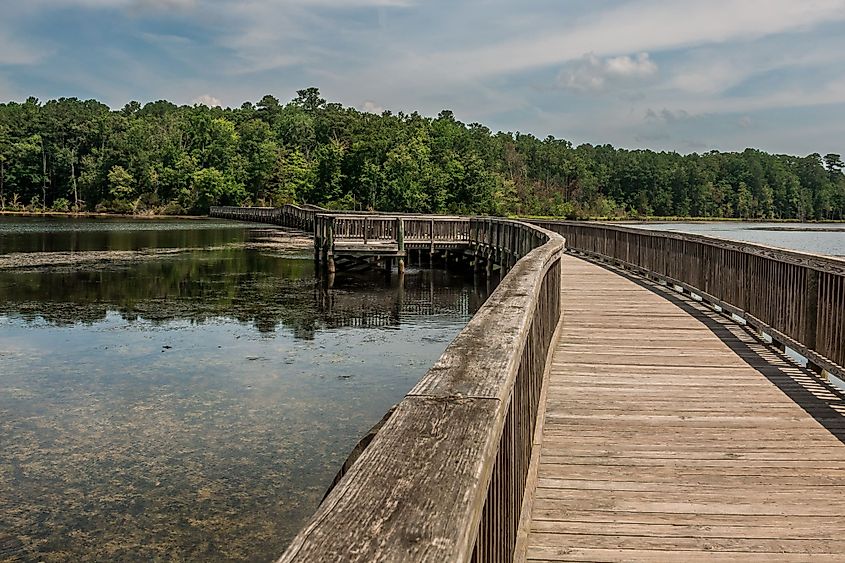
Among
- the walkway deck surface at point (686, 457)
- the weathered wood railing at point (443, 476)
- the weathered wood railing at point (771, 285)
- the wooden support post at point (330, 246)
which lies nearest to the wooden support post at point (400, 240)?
the wooden support post at point (330, 246)

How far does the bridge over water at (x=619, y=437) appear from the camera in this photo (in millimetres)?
1528

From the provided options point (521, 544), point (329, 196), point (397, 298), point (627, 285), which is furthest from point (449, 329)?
point (329, 196)

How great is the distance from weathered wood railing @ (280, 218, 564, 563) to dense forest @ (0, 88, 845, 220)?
71035 millimetres

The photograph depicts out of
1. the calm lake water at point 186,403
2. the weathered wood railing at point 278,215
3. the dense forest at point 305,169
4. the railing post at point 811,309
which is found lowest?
the calm lake water at point 186,403

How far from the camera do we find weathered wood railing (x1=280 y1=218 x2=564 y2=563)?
1.30 meters

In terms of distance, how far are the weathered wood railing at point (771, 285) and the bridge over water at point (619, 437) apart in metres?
0.03

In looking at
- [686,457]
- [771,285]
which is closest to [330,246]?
[771,285]

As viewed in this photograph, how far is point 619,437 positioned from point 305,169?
295 feet

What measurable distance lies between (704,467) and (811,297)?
10.8ft

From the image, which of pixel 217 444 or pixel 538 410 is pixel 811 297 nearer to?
pixel 538 410

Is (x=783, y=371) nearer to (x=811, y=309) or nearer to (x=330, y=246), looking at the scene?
(x=811, y=309)

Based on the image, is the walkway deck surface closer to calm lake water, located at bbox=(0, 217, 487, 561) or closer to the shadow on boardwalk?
the shadow on boardwalk

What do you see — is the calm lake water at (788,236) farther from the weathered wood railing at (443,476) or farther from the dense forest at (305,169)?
the dense forest at (305,169)

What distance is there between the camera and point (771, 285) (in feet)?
26.7
